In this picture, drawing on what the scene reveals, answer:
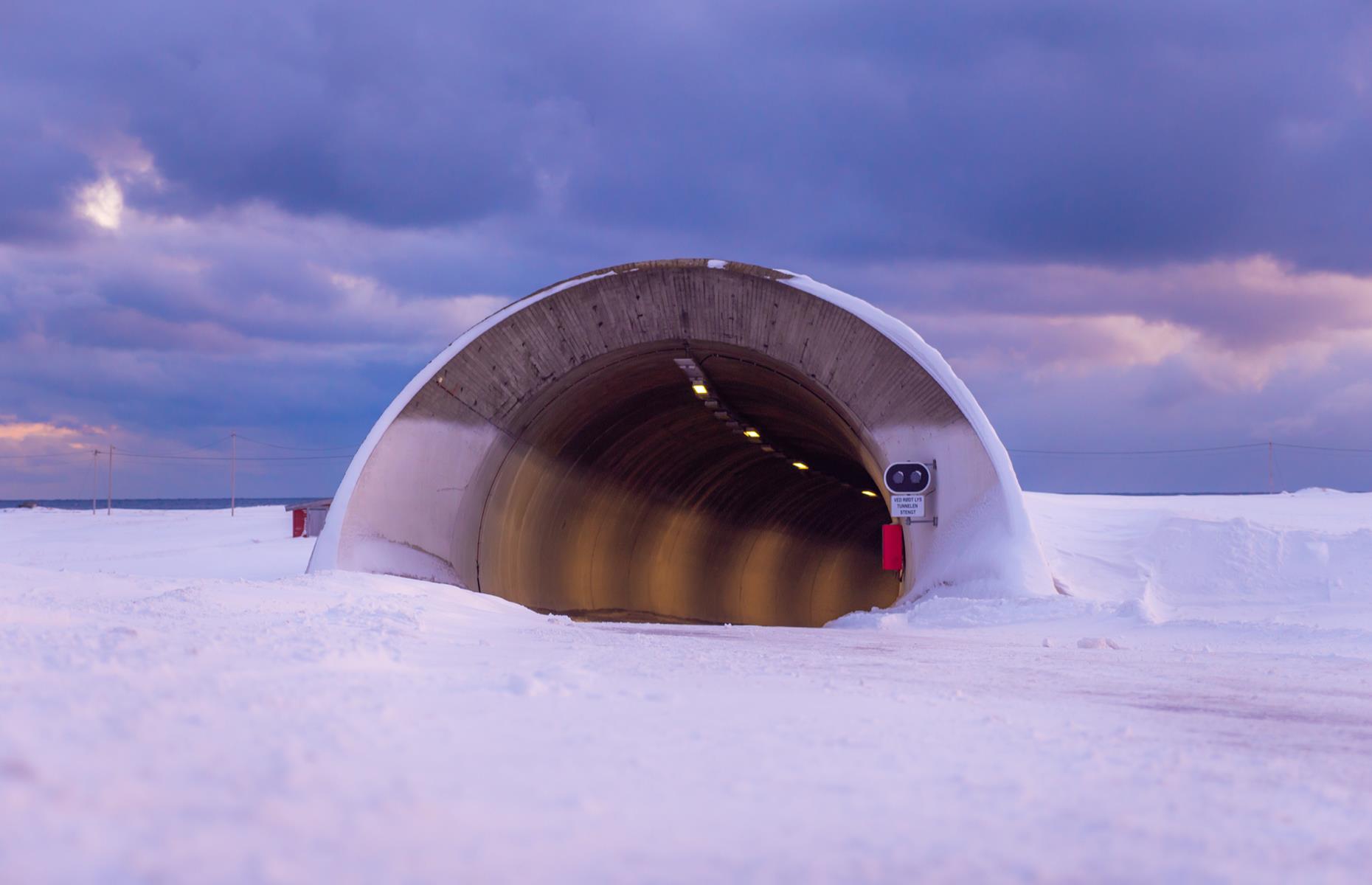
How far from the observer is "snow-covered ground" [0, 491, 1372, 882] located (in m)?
2.86

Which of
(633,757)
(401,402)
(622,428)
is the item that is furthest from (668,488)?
(633,757)

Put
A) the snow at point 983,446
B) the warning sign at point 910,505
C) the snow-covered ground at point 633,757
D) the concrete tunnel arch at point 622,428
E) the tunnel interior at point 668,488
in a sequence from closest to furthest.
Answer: the snow-covered ground at point 633,757
the snow at point 983,446
the concrete tunnel arch at point 622,428
the warning sign at point 910,505
the tunnel interior at point 668,488

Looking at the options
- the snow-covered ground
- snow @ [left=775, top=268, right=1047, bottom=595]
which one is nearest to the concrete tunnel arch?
snow @ [left=775, top=268, right=1047, bottom=595]

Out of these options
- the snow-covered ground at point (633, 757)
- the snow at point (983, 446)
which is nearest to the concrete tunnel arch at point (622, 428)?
the snow at point (983, 446)

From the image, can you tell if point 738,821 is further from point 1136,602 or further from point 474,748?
point 1136,602

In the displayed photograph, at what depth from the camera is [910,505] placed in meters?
14.0

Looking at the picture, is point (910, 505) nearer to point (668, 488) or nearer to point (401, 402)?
point (401, 402)

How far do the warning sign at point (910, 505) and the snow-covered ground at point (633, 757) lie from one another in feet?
17.0

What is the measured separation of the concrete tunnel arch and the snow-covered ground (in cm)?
499

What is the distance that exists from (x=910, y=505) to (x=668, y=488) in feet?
30.2

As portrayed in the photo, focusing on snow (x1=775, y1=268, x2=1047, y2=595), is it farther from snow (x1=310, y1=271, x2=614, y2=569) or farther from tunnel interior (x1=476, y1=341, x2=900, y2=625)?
snow (x1=310, y1=271, x2=614, y2=569)

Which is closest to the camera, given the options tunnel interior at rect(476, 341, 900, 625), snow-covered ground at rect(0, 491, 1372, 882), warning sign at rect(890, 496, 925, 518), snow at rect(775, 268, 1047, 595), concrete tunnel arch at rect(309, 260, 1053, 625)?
snow-covered ground at rect(0, 491, 1372, 882)

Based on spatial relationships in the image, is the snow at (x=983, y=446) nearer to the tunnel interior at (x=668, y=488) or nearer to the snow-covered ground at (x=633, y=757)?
the tunnel interior at (x=668, y=488)

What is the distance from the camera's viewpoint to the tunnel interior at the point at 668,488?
16578 mm
